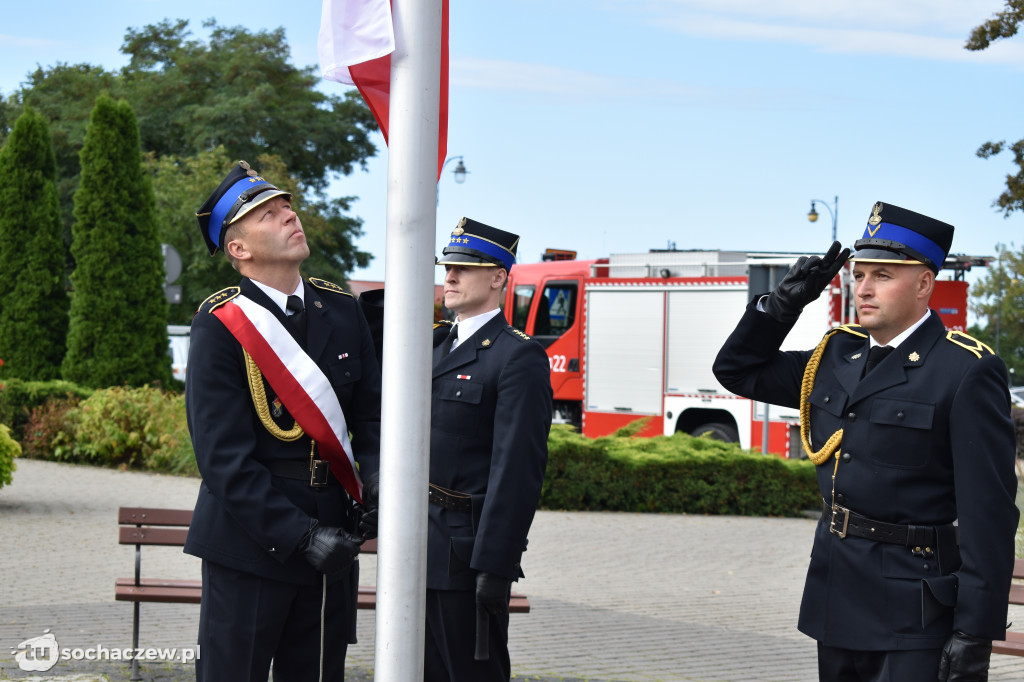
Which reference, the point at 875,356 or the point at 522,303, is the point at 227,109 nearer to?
the point at 522,303

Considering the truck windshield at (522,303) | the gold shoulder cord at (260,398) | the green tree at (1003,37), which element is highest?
the green tree at (1003,37)

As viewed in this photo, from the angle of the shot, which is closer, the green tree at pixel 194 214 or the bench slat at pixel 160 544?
the bench slat at pixel 160 544

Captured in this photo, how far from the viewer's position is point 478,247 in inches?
177

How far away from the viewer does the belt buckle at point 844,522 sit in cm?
350

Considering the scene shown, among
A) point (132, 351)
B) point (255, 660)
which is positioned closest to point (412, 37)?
point (255, 660)

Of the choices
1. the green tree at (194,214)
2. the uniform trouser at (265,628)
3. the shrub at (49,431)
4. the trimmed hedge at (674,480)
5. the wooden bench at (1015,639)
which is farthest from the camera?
the green tree at (194,214)

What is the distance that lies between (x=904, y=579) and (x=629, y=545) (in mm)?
7842

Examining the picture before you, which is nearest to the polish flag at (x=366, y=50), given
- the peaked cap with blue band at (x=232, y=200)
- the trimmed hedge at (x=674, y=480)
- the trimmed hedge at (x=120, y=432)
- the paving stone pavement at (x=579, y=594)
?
the peaked cap with blue band at (x=232, y=200)

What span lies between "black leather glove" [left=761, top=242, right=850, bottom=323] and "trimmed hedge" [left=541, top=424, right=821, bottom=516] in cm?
917

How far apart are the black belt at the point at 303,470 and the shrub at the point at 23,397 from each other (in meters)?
14.3

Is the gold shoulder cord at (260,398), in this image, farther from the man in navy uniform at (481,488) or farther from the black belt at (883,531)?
the black belt at (883,531)

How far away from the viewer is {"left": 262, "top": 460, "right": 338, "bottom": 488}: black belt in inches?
138

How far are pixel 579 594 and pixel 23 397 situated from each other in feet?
36.3

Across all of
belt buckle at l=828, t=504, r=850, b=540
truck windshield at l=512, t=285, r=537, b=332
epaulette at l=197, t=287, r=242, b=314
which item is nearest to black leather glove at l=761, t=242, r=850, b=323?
belt buckle at l=828, t=504, r=850, b=540
